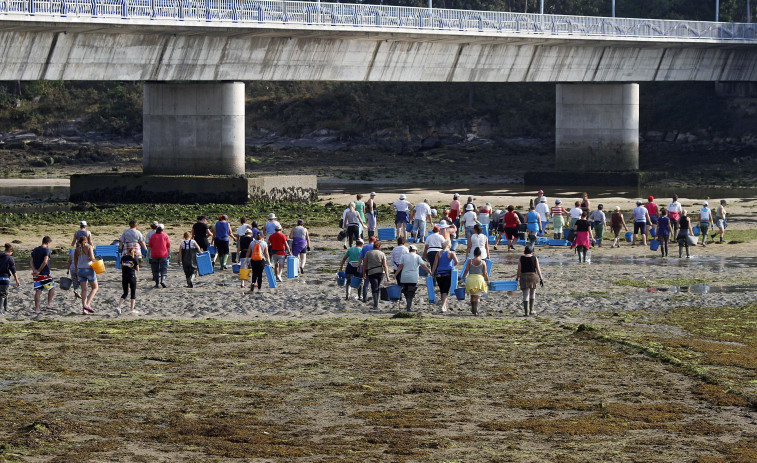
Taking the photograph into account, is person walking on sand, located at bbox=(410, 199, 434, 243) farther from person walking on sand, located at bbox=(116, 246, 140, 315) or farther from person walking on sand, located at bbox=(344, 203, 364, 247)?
person walking on sand, located at bbox=(116, 246, 140, 315)

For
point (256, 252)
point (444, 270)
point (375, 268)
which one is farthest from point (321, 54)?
point (444, 270)

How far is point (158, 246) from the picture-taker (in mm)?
24531

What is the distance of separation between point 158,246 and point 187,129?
79.4 feet

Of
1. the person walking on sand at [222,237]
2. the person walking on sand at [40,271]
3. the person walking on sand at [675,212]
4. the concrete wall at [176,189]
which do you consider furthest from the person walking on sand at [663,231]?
the concrete wall at [176,189]

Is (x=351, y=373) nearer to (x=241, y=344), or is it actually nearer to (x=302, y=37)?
(x=241, y=344)

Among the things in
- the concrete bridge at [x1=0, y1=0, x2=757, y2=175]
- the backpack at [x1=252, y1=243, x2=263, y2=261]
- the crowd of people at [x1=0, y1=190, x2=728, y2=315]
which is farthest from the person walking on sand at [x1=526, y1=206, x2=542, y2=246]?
the concrete bridge at [x1=0, y1=0, x2=757, y2=175]

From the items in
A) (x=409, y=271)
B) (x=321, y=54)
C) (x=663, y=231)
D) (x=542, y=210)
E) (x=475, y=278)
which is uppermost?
(x=321, y=54)

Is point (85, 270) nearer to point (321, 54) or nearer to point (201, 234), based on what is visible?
point (201, 234)

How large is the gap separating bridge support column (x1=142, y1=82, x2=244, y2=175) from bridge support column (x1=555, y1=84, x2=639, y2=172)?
66.7 ft

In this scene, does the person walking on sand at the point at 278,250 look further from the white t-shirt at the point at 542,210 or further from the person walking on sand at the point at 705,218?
the person walking on sand at the point at 705,218

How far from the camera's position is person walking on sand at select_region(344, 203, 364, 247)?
3045cm

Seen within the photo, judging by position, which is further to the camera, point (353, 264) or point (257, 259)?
point (257, 259)

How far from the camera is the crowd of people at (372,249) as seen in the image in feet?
71.5

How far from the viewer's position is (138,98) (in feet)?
276
